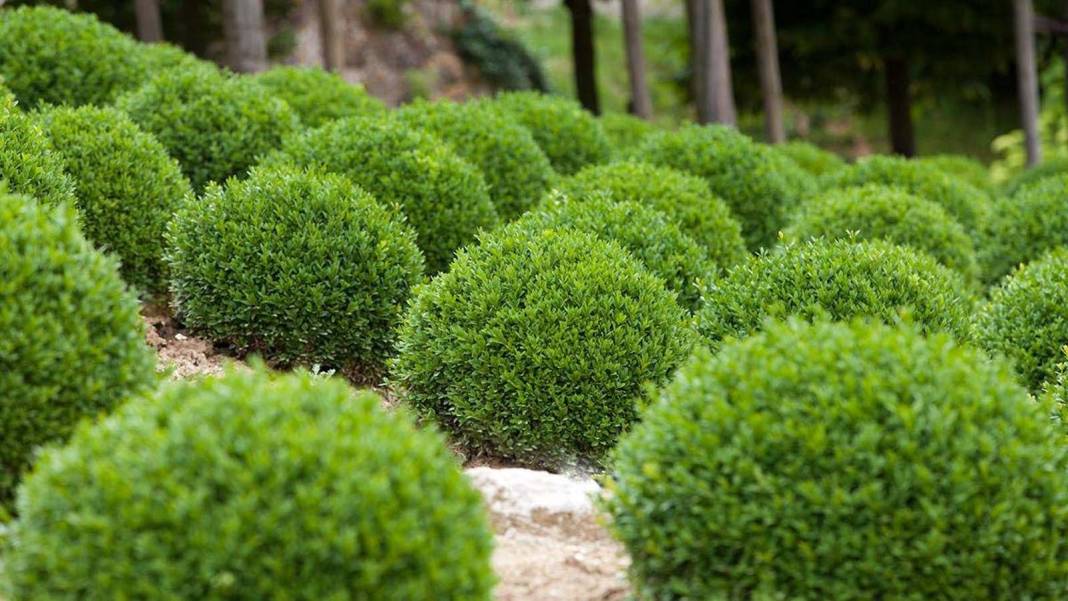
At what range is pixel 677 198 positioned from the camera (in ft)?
29.3

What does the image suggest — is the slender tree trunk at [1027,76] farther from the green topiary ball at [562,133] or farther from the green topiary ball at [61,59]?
the green topiary ball at [61,59]

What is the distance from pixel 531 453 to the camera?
6.70 m

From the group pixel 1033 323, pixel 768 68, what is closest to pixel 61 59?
pixel 1033 323

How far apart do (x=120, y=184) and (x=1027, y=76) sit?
16.8 meters

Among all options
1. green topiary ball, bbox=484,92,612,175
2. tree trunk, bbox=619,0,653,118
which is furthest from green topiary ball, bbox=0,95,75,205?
tree trunk, bbox=619,0,653,118

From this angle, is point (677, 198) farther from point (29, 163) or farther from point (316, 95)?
point (29, 163)

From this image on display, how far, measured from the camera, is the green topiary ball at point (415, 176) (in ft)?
28.0

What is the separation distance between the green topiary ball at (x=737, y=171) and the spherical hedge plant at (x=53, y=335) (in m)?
6.50

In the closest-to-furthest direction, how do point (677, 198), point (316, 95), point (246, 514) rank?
1. point (246, 514)
2. point (677, 198)
3. point (316, 95)

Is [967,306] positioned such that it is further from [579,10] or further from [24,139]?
[579,10]

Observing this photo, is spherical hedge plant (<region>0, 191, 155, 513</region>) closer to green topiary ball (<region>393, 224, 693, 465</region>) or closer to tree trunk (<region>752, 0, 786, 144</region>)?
green topiary ball (<region>393, 224, 693, 465</region>)

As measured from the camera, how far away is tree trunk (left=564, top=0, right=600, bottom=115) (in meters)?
19.4

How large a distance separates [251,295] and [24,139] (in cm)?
157

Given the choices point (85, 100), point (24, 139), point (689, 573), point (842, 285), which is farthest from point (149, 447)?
point (85, 100)
